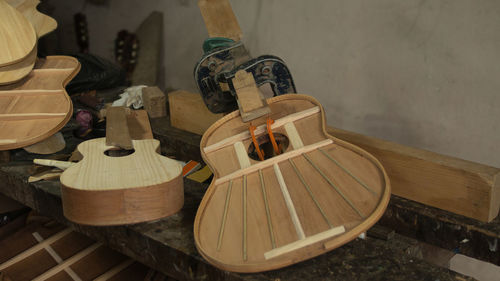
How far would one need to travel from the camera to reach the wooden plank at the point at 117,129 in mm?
A: 1806

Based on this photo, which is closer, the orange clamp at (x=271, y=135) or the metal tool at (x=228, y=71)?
the orange clamp at (x=271, y=135)

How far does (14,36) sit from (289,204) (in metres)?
1.57

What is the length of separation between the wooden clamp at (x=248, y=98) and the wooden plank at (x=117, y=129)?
436 mm

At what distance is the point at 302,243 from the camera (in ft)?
4.09

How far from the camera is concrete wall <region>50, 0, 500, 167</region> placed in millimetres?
2244

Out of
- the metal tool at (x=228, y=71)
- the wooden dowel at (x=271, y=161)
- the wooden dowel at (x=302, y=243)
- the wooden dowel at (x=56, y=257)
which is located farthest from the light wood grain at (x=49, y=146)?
the wooden dowel at (x=302, y=243)

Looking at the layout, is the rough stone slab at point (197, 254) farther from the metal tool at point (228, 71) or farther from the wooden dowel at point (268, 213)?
the metal tool at point (228, 71)

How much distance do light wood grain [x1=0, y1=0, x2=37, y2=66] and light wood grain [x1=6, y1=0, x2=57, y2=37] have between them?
110mm

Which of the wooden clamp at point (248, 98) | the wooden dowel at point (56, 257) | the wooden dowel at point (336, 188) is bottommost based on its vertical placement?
the wooden dowel at point (56, 257)

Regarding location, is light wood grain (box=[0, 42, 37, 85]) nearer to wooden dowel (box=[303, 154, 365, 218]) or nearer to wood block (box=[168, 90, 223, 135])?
wood block (box=[168, 90, 223, 135])

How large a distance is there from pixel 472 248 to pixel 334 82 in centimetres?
137

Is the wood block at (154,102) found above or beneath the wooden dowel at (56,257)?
above

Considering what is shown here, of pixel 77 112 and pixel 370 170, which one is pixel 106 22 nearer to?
pixel 77 112

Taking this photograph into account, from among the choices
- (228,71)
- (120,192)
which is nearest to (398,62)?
(228,71)
